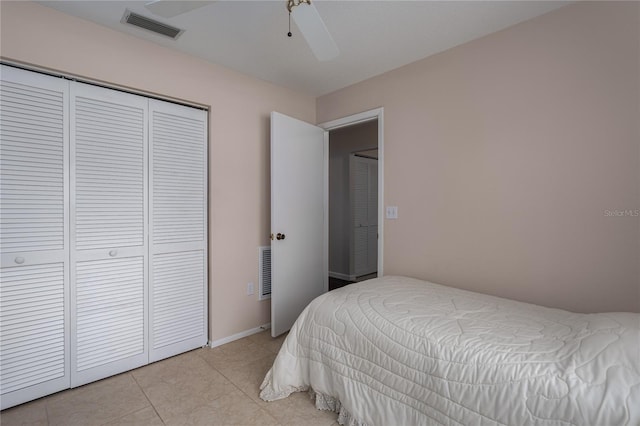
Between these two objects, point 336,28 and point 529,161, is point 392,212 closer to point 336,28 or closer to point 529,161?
point 529,161

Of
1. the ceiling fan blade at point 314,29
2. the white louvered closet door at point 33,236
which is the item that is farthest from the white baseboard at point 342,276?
the ceiling fan blade at point 314,29

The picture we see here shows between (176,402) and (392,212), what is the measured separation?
2.07 metres

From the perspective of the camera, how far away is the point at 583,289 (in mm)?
1760

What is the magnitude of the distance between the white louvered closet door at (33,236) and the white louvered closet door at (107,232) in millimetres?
63

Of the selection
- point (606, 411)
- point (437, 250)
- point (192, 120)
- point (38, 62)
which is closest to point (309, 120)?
point (192, 120)

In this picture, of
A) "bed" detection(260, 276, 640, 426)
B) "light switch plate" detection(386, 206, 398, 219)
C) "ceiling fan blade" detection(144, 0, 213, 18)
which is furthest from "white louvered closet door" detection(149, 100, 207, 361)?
"light switch plate" detection(386, 206, 398, 219)

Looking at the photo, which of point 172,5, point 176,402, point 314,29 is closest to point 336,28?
point 314,29

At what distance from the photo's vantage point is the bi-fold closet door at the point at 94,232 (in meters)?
1.79

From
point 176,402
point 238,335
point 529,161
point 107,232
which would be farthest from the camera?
point 238,335

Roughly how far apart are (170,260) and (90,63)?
57.0 inches

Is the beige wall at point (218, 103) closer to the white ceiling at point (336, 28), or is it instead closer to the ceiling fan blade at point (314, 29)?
the white ceiling at point (336, 28)

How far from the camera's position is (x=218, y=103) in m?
2.59

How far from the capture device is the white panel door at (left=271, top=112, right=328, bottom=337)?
2682mm

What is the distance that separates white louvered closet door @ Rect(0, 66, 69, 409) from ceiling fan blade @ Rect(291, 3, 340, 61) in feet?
5.35
